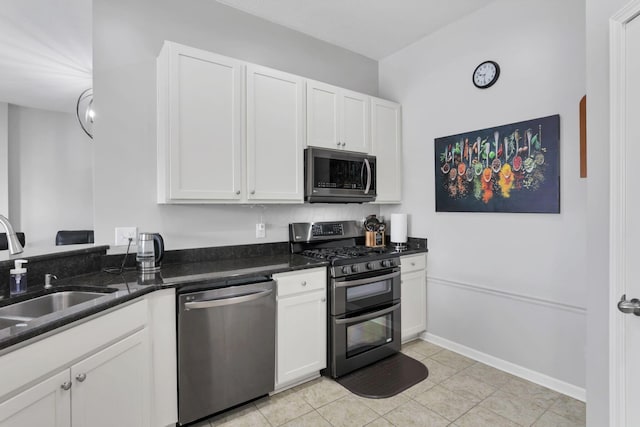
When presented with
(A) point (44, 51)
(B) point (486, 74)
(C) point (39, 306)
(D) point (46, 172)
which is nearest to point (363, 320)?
(C) point (39, 306)

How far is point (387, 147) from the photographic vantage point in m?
3.15

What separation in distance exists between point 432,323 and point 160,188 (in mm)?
2709

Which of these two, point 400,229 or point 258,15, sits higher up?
point 258,15

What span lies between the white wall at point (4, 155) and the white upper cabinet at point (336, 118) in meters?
4.37

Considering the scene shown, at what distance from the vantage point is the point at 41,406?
1.10 m

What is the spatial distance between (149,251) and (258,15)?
2164 millimetres

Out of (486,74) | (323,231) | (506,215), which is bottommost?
(323,231)

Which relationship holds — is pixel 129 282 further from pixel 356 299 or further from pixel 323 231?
pixel 323 231

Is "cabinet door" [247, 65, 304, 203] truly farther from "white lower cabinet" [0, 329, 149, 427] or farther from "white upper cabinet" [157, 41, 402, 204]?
"white lower cabinet" [0, 329, 149, 427]

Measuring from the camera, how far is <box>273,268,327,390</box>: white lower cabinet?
2.14 meters

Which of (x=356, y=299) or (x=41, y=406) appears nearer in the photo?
(x=41, y=406)
